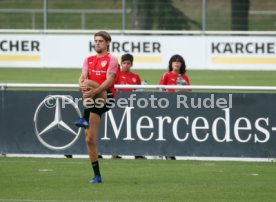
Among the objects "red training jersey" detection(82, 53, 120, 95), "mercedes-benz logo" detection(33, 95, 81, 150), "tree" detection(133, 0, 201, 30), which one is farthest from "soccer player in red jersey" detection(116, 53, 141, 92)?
"tree" detection(133, 0, 201, 30)

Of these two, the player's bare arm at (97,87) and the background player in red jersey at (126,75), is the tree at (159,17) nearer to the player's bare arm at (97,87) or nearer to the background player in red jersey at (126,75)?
the background player in red jersey at (126,75)

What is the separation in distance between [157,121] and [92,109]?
115 inches

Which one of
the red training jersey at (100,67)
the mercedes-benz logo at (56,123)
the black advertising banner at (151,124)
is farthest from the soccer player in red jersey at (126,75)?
the red training jersey at (100,67)

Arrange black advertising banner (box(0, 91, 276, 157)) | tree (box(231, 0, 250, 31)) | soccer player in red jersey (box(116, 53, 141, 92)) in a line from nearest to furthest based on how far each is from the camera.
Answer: black advertising banner (box(0, 91, 276, 157)), soccer player in red jersey (box(116, 53, 141, 92)), tree (box(231, 0, 250, 31))

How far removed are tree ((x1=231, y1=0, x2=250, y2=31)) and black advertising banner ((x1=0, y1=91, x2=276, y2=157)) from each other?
1530 cm

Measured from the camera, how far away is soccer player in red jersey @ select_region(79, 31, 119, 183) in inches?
490

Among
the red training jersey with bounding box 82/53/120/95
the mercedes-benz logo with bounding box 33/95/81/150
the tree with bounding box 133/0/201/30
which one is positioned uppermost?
the tree with bounding box 133/0/201/30

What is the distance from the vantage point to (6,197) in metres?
11.5

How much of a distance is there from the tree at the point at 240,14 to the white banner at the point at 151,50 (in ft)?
5.49

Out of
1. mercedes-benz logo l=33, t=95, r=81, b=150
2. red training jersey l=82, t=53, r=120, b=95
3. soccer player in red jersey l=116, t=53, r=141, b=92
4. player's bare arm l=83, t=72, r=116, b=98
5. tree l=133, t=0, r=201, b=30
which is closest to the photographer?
player's bare arm l=83, t=72, r=116, b=98

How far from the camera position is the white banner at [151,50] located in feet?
93.6

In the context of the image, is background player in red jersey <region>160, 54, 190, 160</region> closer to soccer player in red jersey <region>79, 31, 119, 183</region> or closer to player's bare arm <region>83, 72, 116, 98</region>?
soccer player in red jersey <region>79, 31, 119, 183</region>

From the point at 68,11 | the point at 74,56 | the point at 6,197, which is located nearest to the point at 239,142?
the point at 6,197

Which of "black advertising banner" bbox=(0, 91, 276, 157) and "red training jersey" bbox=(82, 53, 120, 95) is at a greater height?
"red training jersey" bbox=(82, 53, 120, 95)
